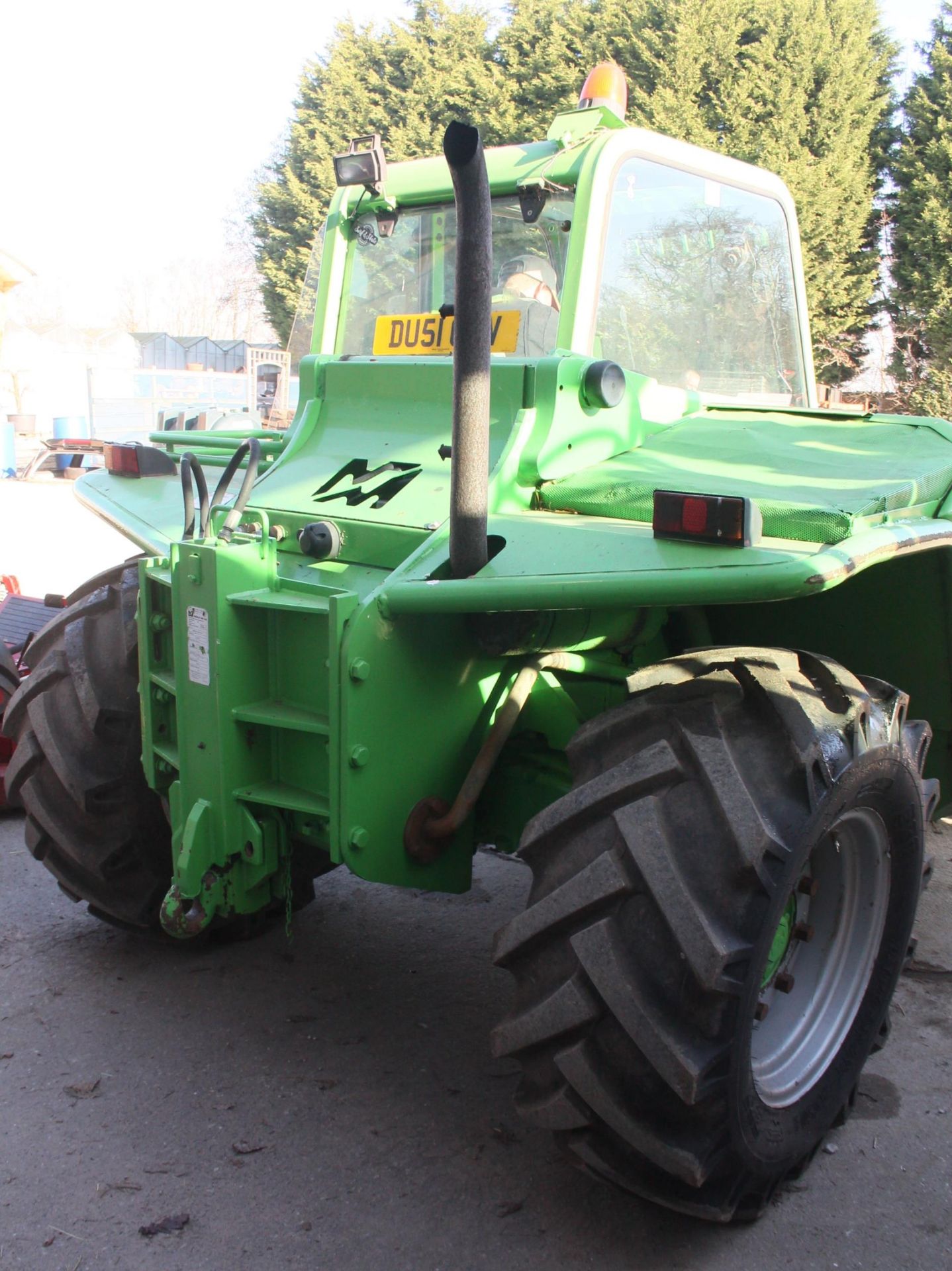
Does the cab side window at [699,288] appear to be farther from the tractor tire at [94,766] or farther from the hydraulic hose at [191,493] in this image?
the tractor tire at [94,766]

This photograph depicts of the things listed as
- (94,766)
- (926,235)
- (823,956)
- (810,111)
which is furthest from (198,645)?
(810,111)

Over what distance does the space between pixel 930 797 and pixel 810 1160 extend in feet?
2.93

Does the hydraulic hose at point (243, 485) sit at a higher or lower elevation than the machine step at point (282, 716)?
higher

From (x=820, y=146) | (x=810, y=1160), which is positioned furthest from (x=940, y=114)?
(x=810, y=1160)

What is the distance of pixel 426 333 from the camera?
11.7 ft

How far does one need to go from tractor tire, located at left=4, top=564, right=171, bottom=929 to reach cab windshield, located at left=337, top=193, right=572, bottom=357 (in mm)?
1145

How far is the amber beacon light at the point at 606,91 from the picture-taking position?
3648 mm

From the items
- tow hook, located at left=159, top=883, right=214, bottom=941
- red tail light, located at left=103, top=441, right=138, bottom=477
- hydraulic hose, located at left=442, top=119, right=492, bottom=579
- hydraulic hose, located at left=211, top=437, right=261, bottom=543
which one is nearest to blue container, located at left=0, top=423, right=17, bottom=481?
red tail light, located at left=103, top=441, right=138, bottom=477

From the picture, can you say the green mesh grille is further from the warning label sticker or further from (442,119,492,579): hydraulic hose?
the warning label sticker

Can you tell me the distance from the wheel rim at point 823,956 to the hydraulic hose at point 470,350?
1.05 meters

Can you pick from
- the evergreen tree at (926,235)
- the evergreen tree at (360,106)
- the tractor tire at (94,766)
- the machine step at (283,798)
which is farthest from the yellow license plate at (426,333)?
the evergreen tree at (360,106)

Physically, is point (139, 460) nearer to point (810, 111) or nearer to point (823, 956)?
point (823, 956)

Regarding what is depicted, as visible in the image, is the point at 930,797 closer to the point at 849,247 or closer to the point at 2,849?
the point at 2,849

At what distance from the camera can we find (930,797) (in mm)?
2855
